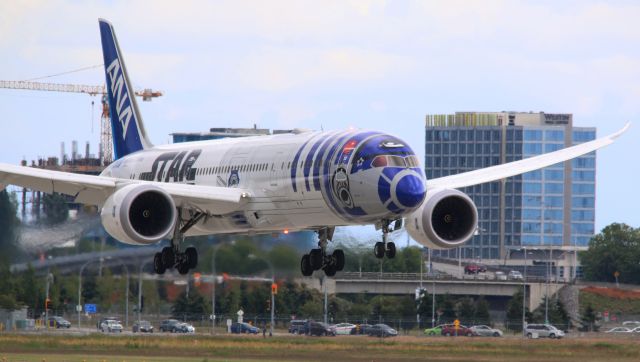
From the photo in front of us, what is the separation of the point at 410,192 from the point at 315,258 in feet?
37.1

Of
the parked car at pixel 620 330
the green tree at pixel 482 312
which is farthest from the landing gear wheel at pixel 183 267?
the parked car at pixel 620 330

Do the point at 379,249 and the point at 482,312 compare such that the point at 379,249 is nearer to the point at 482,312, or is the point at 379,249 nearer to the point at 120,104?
the point at 120,104

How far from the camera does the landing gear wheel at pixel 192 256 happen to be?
218 ft

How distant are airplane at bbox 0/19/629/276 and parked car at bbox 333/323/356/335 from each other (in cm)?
3588

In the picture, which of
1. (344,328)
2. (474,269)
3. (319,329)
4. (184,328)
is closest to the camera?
(184,328)


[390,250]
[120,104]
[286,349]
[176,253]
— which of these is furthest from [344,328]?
[390,250]

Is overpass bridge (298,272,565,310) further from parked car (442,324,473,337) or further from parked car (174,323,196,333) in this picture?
parked car (174,323,196,333)

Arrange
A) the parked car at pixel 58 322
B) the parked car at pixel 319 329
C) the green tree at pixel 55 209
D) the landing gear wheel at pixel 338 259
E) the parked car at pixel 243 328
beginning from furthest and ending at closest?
1. the parked car at pixel 319 329
2. the parked car at pixel 243 328
3. the parked car at pixel 58 322
4. the green tree at pixel 55 209
5. the landing gear wheel at pixel 338 259

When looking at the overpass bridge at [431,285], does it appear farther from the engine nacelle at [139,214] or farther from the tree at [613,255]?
the tree at [613,255]

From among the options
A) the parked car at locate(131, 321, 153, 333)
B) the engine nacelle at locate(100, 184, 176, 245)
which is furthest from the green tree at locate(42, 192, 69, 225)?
the parked car at locate(131, 321, 153, 333)

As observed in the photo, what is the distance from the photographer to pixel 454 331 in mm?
110625

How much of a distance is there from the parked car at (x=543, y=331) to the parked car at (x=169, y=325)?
2799cm

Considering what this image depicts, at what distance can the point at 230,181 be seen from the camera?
62.5m

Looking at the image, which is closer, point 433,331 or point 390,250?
point 390,250
